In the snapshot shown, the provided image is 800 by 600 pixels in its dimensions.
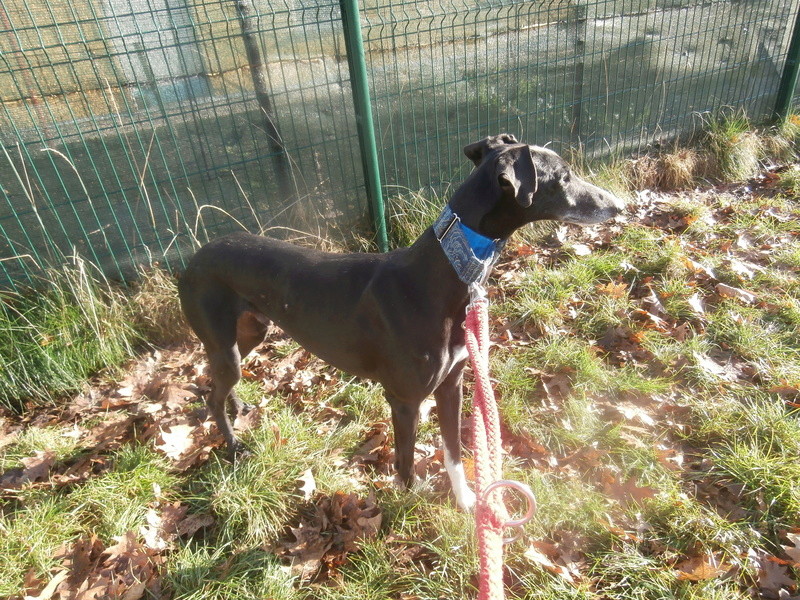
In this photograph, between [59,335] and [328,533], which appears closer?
[328,533]

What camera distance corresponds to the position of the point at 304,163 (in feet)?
16.4

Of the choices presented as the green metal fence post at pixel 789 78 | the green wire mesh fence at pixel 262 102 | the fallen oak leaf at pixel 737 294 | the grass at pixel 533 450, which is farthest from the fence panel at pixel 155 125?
the green metal fence post at pixel 789 78

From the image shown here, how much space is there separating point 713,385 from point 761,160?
15.8 ft

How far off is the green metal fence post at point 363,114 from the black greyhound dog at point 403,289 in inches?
86.4

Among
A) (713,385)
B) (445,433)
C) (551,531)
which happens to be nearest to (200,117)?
(445,433)

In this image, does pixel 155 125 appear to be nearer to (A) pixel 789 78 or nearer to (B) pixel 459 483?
(B) pixel 459 483

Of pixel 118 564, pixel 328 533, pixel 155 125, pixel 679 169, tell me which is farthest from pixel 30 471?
pixel 679 169

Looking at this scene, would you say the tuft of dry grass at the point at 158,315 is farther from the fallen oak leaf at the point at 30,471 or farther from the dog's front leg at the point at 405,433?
the dog's front leg at the point at 405,433

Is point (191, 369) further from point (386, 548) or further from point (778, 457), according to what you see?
point (778, 457)

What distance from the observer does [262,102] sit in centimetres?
471

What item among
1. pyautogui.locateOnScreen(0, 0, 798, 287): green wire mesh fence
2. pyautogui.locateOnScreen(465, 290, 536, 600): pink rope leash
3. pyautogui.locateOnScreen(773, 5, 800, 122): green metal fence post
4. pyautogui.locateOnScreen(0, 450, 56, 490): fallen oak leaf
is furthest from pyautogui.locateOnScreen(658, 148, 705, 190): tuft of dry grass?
pyautogui.locateOnScreen(0, 450, 56, 490): fallen oak leaf

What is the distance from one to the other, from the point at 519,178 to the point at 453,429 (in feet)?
4.35

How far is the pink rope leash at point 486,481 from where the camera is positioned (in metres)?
1.44

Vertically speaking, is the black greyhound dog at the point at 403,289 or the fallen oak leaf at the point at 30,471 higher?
the black greyhound dog at the point at 403,289
